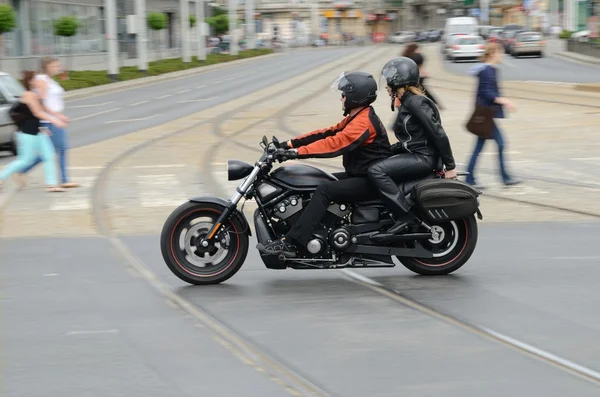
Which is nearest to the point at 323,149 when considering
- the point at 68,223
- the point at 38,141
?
the point at 68,223

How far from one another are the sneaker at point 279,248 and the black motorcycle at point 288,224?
0.14ft

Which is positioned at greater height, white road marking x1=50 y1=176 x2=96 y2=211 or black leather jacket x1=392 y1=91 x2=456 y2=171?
black leather jacket x1=392 y1=91 x2=456 y2=171

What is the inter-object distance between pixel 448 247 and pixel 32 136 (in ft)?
23.5

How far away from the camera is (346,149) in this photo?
8023 millimetres

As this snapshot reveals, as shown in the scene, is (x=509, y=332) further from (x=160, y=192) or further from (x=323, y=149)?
(x=160, y=192)

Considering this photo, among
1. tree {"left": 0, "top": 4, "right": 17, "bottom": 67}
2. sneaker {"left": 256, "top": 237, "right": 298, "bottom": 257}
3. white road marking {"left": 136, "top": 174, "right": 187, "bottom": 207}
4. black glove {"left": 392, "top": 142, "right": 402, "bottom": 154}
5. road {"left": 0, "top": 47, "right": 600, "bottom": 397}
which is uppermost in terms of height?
tree {"left": 0, "top": 4, "right": 17, "bottom": 67}

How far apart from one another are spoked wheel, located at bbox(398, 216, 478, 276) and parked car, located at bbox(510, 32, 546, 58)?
54191mm

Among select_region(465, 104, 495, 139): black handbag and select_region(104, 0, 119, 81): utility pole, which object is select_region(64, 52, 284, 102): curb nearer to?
select_region(104, 0, 119, 81): utility pole

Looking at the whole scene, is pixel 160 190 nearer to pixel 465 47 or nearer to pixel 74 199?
pixel 74 199

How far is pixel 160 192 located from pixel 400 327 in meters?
7.43

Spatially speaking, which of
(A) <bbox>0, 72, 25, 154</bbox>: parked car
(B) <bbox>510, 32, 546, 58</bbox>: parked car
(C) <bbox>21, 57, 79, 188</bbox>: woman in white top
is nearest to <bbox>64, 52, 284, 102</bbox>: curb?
(B) <bbox>510, 32, 546, 58</bbox>: parked car

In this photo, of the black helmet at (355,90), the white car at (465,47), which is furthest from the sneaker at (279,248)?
the white car at (465,47)

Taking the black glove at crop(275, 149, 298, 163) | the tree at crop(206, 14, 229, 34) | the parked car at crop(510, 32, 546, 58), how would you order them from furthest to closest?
the tree at crop(206, 14, 229, 34) < the parked car at crop(510, 32, 546, 58) < the black glove at crop(275, 149, 298, 163)

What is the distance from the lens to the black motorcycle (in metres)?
8.03
